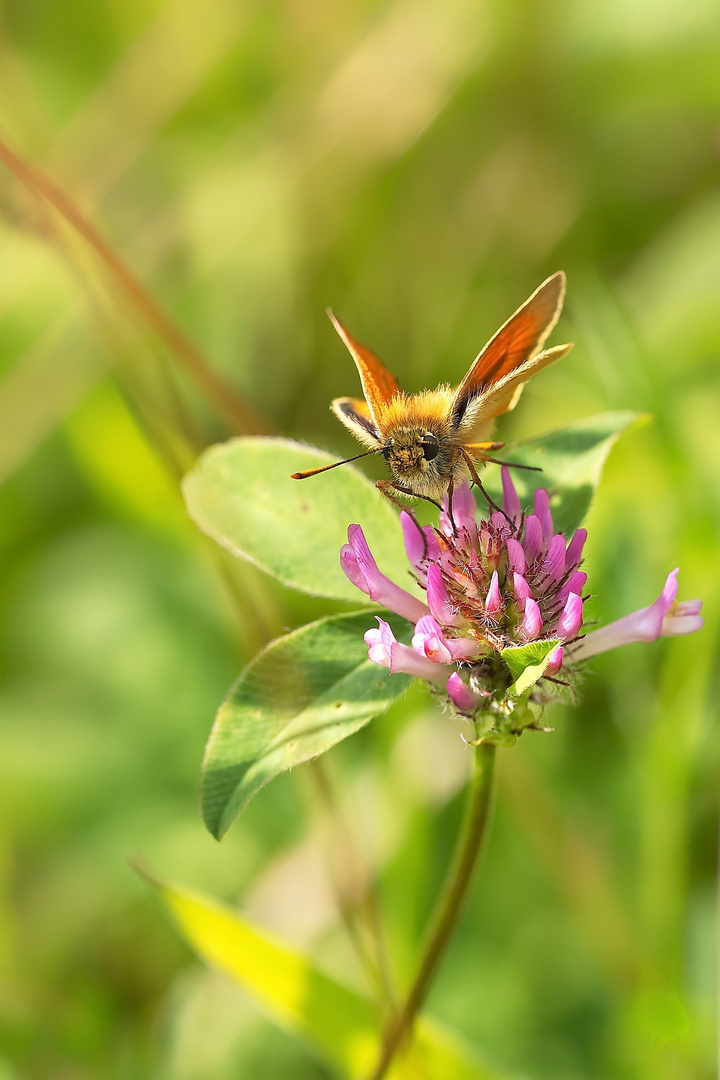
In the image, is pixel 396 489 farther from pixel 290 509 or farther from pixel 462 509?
pixel 290 509

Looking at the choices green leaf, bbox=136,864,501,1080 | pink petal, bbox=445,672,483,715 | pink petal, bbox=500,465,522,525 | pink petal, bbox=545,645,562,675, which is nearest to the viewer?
pink petal, bbox=545,645,562,675

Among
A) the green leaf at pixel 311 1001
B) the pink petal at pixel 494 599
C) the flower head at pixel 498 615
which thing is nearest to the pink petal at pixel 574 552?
the flower head at pixel 498 615

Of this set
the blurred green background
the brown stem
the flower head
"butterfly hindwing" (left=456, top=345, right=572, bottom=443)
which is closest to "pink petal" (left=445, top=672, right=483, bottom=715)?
the flower head

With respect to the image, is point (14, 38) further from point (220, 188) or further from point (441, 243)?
point (441, 243)

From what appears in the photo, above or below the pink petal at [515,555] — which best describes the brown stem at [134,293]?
above

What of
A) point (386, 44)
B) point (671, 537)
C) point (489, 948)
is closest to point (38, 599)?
point (489, 948)

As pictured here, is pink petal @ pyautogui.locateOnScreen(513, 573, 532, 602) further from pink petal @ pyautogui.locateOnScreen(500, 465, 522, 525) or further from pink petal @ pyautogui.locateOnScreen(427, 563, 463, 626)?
pink petal @ pyautogui.locateOnScreen(500, 465, 522, 525)

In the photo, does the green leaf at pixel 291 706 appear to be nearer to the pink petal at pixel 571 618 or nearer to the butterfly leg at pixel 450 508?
the butterfly leg at pixel 450 508
